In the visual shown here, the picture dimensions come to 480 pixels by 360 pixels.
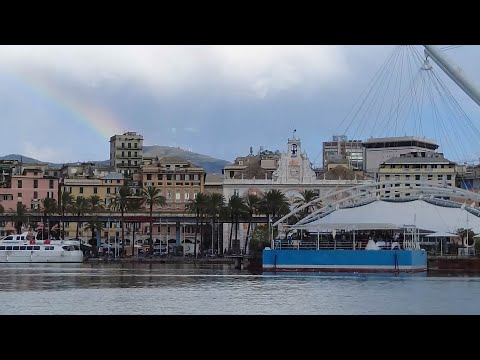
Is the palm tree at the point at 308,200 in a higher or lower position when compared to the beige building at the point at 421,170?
lower

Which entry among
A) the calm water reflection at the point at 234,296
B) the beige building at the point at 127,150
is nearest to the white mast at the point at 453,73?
the calm water reflection at the point at 234,296

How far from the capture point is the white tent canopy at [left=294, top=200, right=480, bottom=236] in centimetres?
6656

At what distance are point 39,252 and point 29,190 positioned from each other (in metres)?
15.6

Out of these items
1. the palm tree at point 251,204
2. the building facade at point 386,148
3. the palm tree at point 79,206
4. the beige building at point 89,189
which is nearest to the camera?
the palm tree at point 251,204

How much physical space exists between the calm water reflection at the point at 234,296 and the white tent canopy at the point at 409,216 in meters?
16.0

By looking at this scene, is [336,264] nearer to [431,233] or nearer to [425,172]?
[431,233]

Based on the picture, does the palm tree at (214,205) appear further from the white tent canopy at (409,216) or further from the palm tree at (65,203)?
the white tent canopy at (409,216)

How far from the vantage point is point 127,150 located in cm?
12094

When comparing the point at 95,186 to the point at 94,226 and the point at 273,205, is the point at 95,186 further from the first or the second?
the point at 273,205

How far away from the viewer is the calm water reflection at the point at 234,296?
29.5m

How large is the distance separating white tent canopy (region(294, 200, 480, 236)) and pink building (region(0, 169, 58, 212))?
1517 inches

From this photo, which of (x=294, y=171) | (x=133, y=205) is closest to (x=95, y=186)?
(x=133, y=205)
